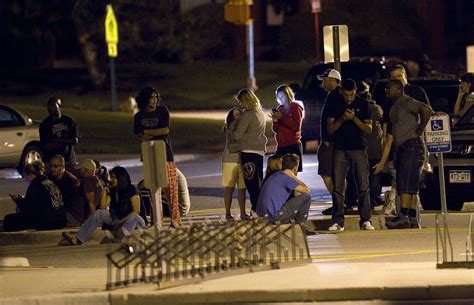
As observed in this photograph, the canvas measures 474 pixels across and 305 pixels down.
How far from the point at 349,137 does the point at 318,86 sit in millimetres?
13606

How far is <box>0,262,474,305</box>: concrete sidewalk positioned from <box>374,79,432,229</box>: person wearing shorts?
3508 mm

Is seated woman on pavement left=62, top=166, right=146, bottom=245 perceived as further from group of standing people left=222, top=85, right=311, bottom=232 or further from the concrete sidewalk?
the concrete sidewalk

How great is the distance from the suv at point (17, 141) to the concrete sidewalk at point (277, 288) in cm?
1465

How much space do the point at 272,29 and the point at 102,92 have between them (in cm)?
1273

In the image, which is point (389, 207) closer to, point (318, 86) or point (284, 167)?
point (284, 167)

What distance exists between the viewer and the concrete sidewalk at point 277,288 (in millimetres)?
12516

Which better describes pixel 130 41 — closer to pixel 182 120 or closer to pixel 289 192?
pixel 182 120

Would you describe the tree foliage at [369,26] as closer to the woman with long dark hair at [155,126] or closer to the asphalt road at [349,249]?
the woman with long dark hair at [155,126]

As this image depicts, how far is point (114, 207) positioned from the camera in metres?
17.2

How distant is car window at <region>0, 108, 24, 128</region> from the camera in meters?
28.7

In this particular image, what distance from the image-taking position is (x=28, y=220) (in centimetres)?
1798

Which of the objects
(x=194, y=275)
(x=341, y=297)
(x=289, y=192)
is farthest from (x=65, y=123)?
(x=341, y=297)

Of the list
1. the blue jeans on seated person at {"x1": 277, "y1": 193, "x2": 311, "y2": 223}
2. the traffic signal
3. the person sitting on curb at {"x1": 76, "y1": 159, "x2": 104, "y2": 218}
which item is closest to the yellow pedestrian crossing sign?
the traffic signal

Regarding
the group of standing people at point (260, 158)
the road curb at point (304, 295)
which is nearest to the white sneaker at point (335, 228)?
the group of standing people at point (260, 158)
